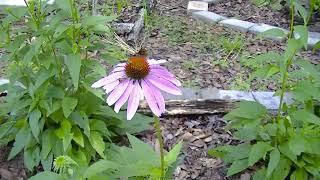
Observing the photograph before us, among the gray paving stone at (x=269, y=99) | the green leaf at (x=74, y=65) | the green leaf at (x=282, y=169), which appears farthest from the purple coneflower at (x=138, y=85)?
the gray paving stone at (x=269, y=99)

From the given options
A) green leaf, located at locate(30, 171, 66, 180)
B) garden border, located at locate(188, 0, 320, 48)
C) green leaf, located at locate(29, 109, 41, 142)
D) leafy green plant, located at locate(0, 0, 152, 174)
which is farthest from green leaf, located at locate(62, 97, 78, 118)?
garden border, located at locate(188, 0, 320, 48)

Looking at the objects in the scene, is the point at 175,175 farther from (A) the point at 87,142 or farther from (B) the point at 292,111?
(B) the point at 292,111

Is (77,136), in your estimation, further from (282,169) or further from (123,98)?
(123,98)

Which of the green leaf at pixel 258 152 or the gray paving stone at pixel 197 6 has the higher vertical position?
the gray paving stone at pixel 197 6

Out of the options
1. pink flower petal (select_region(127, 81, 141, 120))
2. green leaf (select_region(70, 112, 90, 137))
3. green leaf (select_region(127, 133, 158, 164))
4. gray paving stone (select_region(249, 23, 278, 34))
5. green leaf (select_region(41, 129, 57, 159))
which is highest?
pink flower petal (select_region(127, 81, 141, 120))

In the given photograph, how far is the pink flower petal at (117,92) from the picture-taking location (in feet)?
4.40

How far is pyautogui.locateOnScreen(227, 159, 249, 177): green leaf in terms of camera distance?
235 cm

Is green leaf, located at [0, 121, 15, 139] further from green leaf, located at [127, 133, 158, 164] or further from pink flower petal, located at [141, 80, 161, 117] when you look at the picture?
pink flower petal, located at [141, 80, 161, 117]

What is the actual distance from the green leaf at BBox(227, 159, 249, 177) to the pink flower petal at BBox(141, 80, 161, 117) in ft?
3.72

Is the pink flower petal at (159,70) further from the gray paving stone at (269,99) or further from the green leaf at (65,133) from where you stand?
the gray paving stone at (269,99)

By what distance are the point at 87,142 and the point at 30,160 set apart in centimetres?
29

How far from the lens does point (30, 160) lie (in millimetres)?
2412

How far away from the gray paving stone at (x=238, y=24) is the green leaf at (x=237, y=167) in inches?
88.6

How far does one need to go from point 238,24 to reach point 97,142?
247 centimetres
